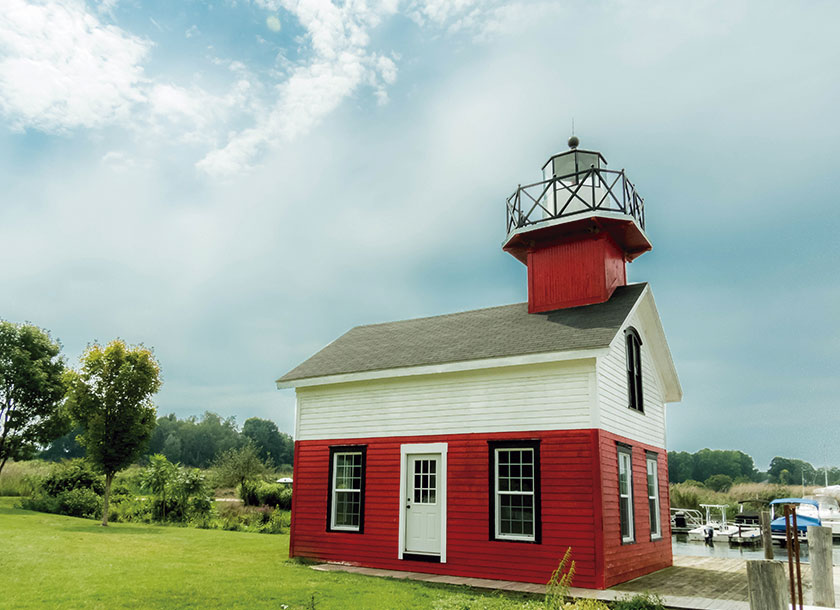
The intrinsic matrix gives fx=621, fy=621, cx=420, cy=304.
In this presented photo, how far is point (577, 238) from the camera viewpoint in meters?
14.7

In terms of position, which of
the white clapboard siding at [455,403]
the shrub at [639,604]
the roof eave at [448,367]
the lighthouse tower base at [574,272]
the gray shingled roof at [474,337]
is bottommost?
the shrub at [639,604]

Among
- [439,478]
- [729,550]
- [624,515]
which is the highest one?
[439,478]

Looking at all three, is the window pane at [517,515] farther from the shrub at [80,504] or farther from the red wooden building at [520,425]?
the shrub at [80,504]

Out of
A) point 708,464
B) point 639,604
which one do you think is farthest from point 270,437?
point 639,604

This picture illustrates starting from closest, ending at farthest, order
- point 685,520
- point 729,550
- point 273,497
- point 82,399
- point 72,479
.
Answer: point 82,399 < point 729,550 < point 72,479 < point 273,497 < point 685,520

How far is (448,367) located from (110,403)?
39.5 ft

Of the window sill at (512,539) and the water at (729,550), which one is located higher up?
the window sill at (512,539)

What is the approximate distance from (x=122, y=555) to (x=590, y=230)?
12.3 meters

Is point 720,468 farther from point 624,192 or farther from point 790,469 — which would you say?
point 624,192

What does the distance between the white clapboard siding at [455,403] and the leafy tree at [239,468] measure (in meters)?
14.6

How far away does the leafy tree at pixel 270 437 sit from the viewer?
91438 mm

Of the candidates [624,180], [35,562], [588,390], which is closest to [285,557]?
[35,562]

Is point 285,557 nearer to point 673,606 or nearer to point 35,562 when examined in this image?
point 35,562

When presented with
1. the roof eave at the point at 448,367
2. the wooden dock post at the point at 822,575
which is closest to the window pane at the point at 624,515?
the roof eave at the point at 448,367
